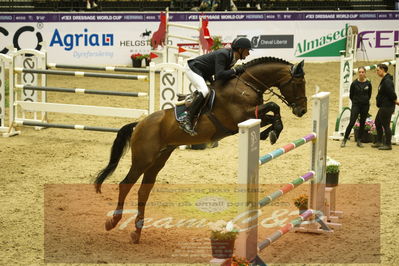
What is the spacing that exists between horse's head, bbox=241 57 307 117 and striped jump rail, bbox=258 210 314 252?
113 cm

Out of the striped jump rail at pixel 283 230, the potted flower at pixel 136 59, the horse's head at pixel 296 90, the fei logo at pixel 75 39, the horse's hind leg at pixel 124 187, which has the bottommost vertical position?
the striped jump rail at pixel 283 230

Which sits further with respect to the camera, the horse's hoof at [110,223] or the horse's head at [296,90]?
the horse's hoof at [110,223]

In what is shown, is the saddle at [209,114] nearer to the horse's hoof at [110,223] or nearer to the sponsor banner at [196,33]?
the horse's hoof at [110,223]

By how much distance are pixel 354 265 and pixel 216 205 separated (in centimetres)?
270

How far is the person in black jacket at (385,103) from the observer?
12.0 metres

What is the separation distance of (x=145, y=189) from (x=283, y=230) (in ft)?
6.24

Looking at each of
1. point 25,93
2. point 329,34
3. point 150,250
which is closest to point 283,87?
point 150,250

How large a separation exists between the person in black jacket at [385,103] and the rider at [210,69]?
16.3ft

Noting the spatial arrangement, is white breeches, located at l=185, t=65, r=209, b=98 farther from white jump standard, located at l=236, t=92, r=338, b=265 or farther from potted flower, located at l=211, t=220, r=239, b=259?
potted flower, located at l=211, t=220, r=239, b=259

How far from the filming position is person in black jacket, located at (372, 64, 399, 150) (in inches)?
472

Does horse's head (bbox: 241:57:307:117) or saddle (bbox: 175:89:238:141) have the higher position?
horse's head (bbox: 241:57:307:117)

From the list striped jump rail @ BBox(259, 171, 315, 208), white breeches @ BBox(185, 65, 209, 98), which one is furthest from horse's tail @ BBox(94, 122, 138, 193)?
striped jump rail @ BBox(259, 171, 315, 208)

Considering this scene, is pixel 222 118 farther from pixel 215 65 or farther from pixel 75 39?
pixel 75 39

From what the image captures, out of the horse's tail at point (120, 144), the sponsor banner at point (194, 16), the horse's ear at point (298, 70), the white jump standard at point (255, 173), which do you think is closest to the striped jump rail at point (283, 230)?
the white jump standard at point (255, 173)
